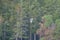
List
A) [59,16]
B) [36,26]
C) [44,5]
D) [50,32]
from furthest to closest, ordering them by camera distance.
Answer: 1. [44,5]
2. [36,26]
3. [59,16]
4. [50,32]

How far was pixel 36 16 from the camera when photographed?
67.7ft

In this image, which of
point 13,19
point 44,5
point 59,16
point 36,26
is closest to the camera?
point 59,16

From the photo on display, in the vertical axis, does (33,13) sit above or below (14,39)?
above

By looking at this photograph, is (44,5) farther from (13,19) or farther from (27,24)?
(13,19)

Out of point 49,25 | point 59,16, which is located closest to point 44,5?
point 59,16

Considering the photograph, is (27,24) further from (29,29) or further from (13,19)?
(13,19)

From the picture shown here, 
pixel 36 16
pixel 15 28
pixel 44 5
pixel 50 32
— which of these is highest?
pixel 44 5

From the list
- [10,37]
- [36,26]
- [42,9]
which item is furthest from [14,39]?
[42,9]

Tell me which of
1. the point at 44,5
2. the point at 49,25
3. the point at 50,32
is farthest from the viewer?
the point at 44,5

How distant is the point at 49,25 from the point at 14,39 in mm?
5924

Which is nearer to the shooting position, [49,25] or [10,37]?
[49,25]

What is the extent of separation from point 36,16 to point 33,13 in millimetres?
409

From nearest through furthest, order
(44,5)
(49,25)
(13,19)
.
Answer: (49,25), (13,19), (44,5)

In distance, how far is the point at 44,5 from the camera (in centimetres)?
2252
